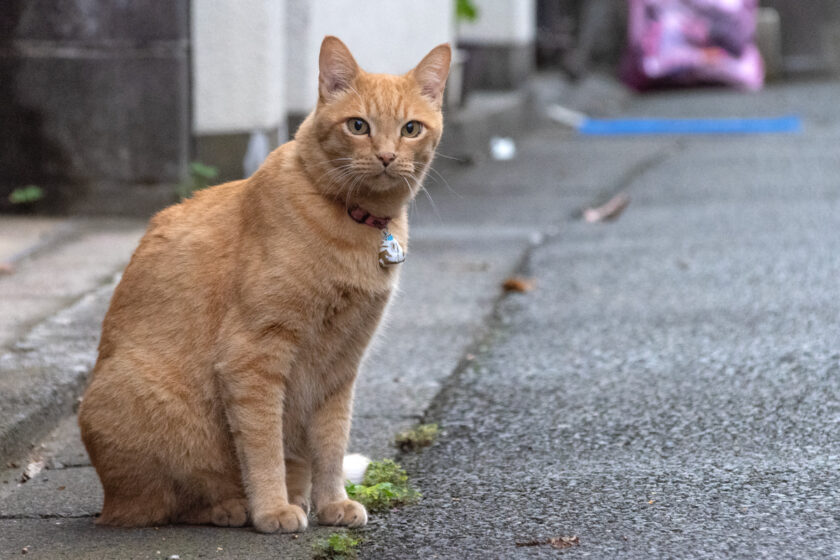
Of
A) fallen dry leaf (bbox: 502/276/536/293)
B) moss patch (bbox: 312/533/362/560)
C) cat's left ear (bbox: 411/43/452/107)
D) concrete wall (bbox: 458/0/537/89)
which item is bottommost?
fallen dry leaf (bbox: 502/276/536/293)

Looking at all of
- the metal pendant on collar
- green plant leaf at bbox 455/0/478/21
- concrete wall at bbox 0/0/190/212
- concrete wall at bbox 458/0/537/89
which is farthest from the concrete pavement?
concrete wall at bbox 458/0/537/89

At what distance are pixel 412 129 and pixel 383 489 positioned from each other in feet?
2.86

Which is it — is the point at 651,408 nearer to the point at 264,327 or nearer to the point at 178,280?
the point at 264,327

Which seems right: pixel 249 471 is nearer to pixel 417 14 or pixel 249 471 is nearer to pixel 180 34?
pixel 180 34

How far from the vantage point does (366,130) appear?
2664mm

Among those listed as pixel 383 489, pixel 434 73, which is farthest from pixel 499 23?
pixel 383 489

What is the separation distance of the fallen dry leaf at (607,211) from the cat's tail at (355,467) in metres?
3.92

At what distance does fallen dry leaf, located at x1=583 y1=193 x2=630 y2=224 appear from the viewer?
22.1 ft

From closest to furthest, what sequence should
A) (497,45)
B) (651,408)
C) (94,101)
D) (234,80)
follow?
(651,408)
(94,101)
(234,80)
(497,45)

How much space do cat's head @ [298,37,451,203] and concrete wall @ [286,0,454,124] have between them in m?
3.68

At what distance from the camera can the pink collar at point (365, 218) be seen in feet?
8.86

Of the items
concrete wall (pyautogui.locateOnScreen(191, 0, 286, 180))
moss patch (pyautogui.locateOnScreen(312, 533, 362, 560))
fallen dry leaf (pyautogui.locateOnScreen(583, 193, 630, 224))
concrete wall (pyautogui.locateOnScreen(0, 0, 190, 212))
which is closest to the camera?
moss patch (pyautogui.locateOnScreen(312, 533, 362, 560))

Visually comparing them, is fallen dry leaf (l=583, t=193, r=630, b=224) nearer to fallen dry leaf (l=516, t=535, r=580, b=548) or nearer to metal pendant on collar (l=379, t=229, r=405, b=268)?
metal pendant on collar (l=379, t=229, r=405, b=268)

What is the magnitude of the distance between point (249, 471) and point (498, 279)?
2.76 metres
